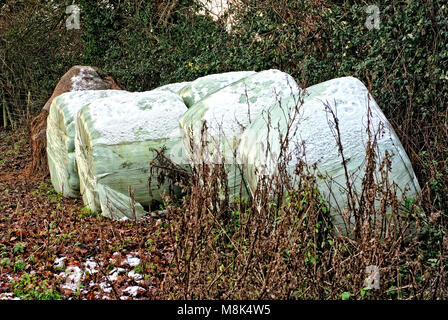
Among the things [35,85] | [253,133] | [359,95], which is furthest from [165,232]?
[35,85]

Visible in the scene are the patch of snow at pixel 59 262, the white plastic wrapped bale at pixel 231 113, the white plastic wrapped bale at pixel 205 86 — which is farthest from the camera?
the white plastic wrapped bale at pixel 205 86

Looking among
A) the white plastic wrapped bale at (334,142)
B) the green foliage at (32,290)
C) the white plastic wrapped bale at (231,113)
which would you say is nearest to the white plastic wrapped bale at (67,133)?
the white plastic wrapped bale at (231,113)

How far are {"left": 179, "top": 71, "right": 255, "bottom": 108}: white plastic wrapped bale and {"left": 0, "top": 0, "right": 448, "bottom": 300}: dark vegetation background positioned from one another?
0.90 metres

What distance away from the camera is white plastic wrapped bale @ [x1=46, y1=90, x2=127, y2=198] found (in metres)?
6.68

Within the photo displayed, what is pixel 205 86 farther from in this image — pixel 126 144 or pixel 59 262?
pixel 59 262

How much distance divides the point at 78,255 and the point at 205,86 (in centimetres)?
269

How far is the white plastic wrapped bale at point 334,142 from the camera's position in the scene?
150 inches
